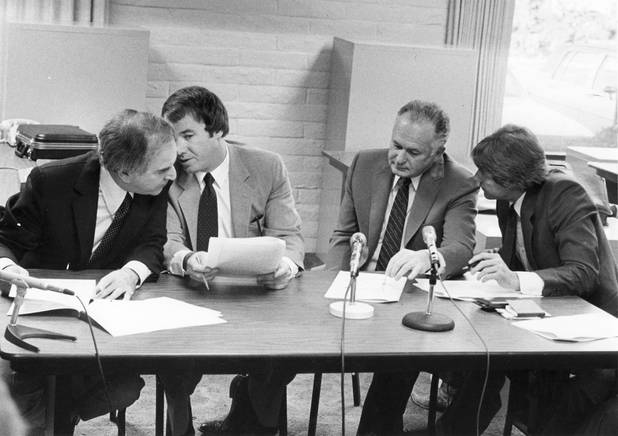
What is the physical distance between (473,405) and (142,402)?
51.1 inches

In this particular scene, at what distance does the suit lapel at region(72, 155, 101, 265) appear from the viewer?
2.87 m

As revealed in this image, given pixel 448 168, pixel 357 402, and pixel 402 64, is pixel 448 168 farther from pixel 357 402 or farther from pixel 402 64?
pixel 402 64

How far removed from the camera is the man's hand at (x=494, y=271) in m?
2.92

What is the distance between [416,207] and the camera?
10.9ft

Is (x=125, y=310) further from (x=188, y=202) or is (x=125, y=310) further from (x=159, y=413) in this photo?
(x=188, y=202)

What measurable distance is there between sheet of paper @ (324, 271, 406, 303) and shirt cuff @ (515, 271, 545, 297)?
1.16 feet

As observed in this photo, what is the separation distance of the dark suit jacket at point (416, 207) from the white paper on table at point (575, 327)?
21.0 inches

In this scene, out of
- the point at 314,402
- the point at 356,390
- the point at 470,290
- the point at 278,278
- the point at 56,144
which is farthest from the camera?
the point at 56,144

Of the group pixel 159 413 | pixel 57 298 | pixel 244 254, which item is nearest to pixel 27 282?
pixel 57 298

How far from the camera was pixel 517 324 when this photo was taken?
8.79ft

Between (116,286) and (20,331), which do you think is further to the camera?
(116,286)

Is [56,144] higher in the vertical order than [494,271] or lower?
higher

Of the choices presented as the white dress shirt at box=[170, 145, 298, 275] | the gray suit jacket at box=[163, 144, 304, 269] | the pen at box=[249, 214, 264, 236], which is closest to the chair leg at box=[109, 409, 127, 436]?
the gray suit jacket at box=[163, 144, 304, 269]

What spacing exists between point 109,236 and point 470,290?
3.61 feet
